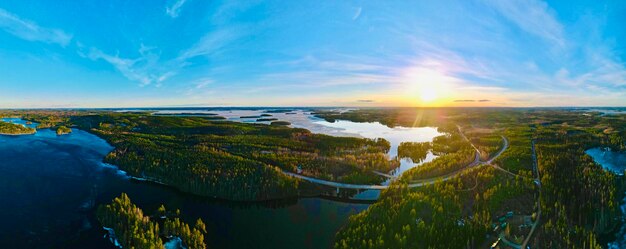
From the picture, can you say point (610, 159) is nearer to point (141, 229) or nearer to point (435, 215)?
point (435, 215)

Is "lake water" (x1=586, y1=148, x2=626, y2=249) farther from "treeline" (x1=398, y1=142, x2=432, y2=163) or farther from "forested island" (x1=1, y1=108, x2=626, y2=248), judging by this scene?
"treeline" (x1=398, y1=142, x2=432, y2=163)

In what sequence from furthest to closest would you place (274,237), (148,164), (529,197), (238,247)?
(148,164)
(529,197)
(274,237)
(238,247)

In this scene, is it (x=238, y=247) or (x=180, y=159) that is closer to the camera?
(x=238, y=247)

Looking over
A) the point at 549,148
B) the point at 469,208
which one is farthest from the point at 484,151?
the point at 469,208

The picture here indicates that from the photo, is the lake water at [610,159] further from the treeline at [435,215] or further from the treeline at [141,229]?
the treeline at [141,229]

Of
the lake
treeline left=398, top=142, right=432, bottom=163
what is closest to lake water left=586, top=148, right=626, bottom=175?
treeline left=398, top=142, right=432, bottom=163

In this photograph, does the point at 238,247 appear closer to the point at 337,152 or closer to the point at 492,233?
the point at 492,233

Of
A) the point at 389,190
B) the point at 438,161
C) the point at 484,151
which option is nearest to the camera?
the point at 389,190

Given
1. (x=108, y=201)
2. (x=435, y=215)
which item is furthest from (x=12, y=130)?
(x=435, y=215)
